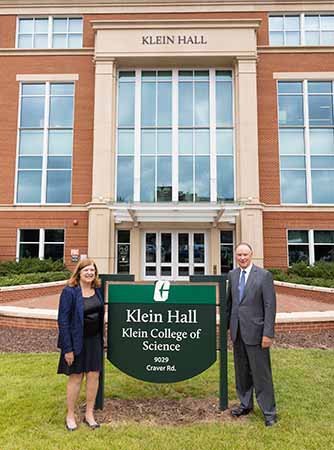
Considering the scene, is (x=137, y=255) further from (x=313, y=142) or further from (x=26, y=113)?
(x=313, y=142)

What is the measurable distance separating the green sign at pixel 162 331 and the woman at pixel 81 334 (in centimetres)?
35

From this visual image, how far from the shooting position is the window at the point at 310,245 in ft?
58.4

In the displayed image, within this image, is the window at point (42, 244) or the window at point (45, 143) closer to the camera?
the window at point (42, 244)

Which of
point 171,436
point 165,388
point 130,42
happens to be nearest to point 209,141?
point 130,42

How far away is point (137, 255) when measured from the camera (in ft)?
59.6

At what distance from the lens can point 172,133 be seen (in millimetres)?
18625

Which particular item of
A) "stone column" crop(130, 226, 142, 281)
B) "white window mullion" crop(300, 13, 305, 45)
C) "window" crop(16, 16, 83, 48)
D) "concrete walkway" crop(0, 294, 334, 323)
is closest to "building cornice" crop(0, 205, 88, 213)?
"stone column" crop(130, 226, 142, 281)

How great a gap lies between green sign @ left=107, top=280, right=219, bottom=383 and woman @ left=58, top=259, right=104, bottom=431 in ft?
1.15

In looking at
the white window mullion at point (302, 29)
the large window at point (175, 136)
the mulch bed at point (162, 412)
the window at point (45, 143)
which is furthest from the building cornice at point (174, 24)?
the mulch bed at point (162, 412)

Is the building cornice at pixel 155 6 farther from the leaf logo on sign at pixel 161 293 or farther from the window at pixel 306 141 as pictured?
the leaf logo on sign at pixel 161 293

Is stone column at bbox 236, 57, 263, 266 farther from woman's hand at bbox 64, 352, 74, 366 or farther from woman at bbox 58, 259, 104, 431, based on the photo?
woman's hand at bbox 64, 352, 74, 366

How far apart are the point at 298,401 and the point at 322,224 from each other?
1506 cm

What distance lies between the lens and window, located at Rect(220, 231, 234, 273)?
59.9 feet

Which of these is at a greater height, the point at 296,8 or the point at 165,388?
the point at 296,8
